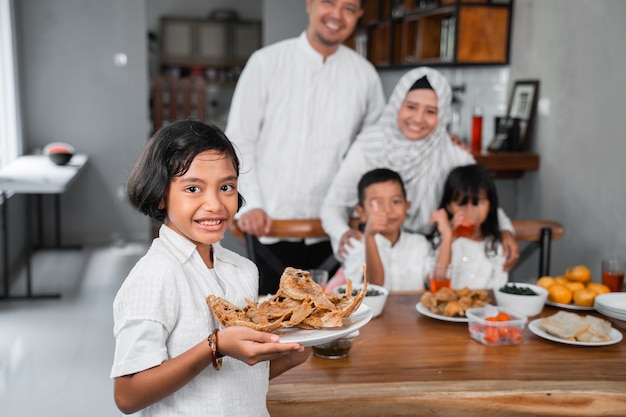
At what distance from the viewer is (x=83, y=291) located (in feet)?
15.8

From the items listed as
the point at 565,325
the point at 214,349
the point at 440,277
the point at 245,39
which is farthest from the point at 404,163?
the point at 245,39

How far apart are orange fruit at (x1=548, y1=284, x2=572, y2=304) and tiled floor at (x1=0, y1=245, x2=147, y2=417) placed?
1.86 metres

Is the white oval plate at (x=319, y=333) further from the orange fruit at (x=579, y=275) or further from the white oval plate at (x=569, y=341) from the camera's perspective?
the orange fruit at (x=579, y=275)

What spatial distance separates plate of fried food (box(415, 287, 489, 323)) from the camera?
1.81 m

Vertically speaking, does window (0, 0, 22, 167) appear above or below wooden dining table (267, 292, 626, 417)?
above

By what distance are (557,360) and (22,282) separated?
171 inches

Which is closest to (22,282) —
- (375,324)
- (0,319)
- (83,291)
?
(83,291)

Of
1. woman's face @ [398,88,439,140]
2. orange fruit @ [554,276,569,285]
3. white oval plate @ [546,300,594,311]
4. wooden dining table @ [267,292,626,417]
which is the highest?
woman's face @ [398,88,439,140]

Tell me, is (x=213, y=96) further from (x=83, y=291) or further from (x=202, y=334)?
(x=202, y=334)

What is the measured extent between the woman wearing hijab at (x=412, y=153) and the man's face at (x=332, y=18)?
325 millimetres

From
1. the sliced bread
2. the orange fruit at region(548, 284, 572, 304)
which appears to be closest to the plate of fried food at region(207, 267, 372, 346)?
the sliced bread

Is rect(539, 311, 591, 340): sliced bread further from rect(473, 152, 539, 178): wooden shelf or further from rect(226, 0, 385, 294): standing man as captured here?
rect(473, 152, 539, 178): wooden shelf

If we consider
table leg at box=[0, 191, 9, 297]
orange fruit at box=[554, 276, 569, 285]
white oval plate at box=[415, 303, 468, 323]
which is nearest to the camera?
white oval plate at box=[415, 303, 468, 323]

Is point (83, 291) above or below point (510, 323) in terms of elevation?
below
